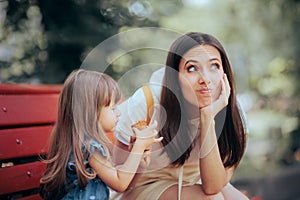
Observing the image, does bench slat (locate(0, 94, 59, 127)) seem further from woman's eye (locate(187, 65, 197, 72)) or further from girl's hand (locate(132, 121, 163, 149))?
woman's eye (locate(187, 65, 197, 72))

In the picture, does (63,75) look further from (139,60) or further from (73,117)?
(73,117)

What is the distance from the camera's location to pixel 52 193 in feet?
5.60

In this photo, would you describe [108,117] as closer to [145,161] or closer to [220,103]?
[145,161]

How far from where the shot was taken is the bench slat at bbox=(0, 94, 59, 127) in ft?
6.69

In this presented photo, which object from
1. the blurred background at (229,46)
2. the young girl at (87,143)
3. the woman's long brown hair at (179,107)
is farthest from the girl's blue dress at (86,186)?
the blurred background at (229,46)

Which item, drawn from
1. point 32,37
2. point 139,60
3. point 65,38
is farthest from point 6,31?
point 139,60

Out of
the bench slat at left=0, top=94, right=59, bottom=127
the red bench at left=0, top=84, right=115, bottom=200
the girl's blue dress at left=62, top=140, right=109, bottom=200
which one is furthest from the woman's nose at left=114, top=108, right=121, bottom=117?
the bench slat at left=0, top=94, right=59, bottom=127

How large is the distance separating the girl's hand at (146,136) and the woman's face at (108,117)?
0.07 meters

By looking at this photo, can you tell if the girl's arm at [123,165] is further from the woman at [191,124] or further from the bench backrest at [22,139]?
the bench backrest at [22,139]

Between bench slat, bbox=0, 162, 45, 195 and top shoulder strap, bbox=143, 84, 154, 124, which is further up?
top shoulder strap, bbox=143, 84, 154, 124

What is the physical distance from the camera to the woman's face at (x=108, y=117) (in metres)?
1.66

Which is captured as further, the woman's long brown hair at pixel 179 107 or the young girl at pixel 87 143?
the woman's long brown hair at pixel 179 107

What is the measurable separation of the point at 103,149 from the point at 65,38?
2168 mm

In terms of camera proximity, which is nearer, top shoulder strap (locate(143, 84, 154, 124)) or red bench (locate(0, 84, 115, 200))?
top shoulder strap (locate(143, 84, 154, 124))
